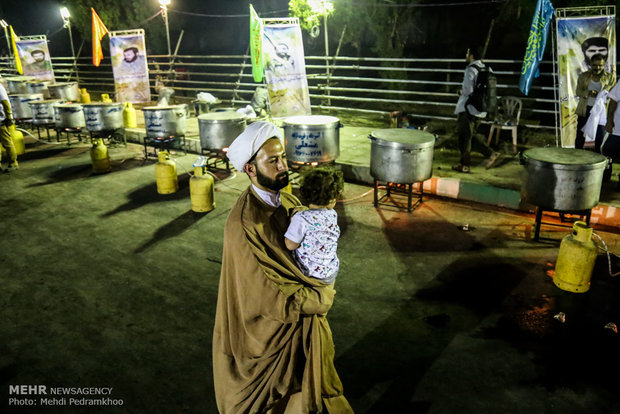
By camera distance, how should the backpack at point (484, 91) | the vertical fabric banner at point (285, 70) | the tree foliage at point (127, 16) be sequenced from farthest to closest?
the tree foliage at point (127, 16)
the vertical fabric banner at point (285, 70)
the backpack at point (484, 91)

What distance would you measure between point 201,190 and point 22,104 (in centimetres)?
987

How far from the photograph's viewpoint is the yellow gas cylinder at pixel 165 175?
8211 millimetres

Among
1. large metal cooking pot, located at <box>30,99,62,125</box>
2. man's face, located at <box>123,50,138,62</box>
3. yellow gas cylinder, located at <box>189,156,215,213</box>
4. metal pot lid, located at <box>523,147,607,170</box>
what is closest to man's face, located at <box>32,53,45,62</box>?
large metal cooking pot, located at <box>30,99,62,125</box>

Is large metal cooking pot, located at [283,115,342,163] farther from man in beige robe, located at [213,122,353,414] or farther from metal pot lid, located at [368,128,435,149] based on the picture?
man in beige robe, located at [213,122,353,414]

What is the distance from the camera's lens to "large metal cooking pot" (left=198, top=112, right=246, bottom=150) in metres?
8.65

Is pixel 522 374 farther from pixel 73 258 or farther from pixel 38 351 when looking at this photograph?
pixel 73 258

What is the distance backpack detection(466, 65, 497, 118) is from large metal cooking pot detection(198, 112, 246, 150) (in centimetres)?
447

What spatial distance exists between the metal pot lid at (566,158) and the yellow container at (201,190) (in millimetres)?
4871

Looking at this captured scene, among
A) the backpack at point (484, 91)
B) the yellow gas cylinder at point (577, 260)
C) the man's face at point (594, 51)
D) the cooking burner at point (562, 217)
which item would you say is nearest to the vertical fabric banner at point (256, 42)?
the backpack at point (484, 91)

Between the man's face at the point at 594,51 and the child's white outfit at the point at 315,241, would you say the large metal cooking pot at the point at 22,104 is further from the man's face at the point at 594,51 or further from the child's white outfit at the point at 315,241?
the man's face at the point at 594,51

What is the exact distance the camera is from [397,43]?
1529 cm

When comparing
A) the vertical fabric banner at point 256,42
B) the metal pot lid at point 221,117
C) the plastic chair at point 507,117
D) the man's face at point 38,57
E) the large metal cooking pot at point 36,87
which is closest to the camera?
the metal pot lid at point 221,117

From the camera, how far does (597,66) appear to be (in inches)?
296

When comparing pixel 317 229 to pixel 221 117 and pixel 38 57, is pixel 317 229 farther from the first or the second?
pixel 38 57
